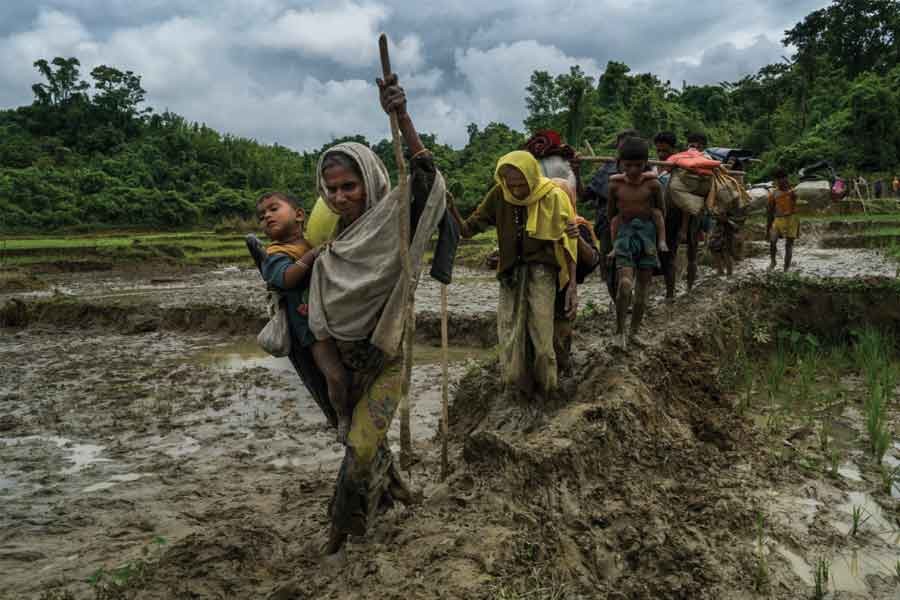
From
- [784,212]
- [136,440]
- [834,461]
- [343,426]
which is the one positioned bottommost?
[136,440]

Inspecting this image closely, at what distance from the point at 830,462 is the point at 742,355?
2.09 meters

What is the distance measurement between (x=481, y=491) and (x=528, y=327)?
57.0 inches

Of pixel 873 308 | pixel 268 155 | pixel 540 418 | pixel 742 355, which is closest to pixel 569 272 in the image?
pixel 540 418

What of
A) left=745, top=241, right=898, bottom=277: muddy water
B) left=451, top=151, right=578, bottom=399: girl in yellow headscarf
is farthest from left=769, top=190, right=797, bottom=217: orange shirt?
left=451, top=151, right=578, bottom=399: girl in yellow headscarf

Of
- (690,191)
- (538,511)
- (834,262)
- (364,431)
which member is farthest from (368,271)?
(834,262)

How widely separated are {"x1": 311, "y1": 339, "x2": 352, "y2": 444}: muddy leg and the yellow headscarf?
1.63 meters

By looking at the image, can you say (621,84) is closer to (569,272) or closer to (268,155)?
(268,155)

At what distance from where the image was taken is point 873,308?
6645 mm

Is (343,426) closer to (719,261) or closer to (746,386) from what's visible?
(746,386)

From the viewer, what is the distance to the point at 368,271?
2.49m

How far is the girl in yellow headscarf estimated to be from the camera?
149 inches

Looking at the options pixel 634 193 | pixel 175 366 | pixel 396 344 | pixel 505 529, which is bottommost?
pixel 175 366

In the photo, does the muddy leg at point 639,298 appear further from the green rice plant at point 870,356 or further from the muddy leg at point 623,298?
the green rice plant at point 870,356

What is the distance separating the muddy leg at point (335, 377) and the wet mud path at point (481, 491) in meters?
0.49
